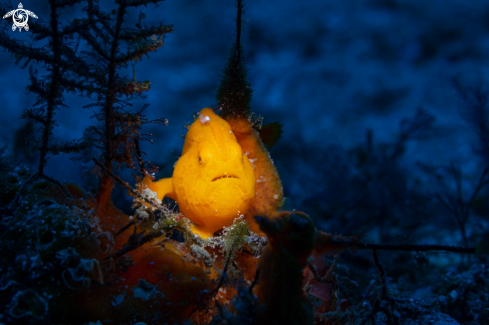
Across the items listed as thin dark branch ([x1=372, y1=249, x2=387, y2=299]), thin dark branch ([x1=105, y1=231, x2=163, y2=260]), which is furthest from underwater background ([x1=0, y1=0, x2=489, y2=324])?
thin dark branch ([x1=105, y1=231, x2=163, y2=260])

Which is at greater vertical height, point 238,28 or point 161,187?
point 238,28

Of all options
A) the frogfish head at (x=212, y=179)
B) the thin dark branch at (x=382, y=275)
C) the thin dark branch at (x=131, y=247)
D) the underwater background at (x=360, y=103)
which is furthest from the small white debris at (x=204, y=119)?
the underwater background at (x=360, y=103)

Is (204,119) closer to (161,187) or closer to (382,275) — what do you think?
(161,187)

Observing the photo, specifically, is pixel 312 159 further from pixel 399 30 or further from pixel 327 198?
pixel 399 30

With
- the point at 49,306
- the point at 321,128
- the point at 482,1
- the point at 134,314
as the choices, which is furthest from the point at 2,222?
the point at 482,1

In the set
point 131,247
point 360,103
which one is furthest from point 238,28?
point 360,103

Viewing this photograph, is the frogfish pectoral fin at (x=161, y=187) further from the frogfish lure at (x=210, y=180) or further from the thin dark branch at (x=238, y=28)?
the thin dark branch at (x=238, y=28)
